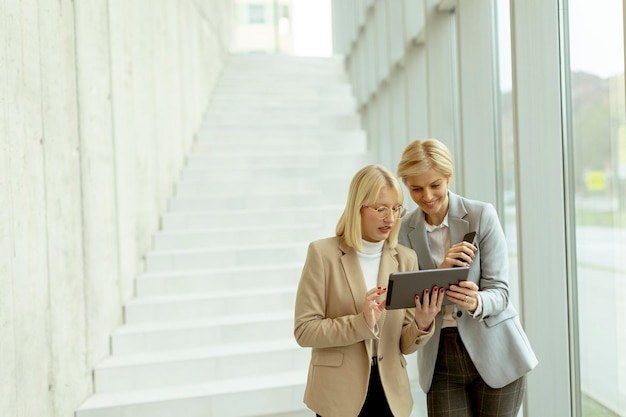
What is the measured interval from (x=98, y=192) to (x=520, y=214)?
300cm

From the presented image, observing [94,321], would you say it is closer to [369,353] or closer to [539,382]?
[369,353]

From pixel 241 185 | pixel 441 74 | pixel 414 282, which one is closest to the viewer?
pixel 414 282

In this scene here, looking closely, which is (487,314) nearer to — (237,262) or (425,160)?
(425,160)

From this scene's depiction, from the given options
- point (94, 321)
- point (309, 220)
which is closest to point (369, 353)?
point (94, 321)

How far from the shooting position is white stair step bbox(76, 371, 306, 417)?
143 inches

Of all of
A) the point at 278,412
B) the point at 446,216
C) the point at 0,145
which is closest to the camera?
the point at 446,216

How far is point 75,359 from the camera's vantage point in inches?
140

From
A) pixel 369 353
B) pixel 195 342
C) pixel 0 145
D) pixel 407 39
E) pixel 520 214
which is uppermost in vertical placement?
pixel 407 39

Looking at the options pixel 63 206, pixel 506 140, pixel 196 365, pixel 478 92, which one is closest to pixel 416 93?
pixel 478 92

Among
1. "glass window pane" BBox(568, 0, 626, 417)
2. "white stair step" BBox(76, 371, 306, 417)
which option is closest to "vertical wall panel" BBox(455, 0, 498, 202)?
"glass window pane" BBox(568, 0, 626, 417)

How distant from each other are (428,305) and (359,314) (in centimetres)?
24

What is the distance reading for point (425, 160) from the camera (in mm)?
1964

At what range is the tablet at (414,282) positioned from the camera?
1721 millimetres

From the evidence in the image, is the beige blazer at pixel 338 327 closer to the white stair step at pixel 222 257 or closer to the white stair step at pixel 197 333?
the white stair step at pixel 197 333
